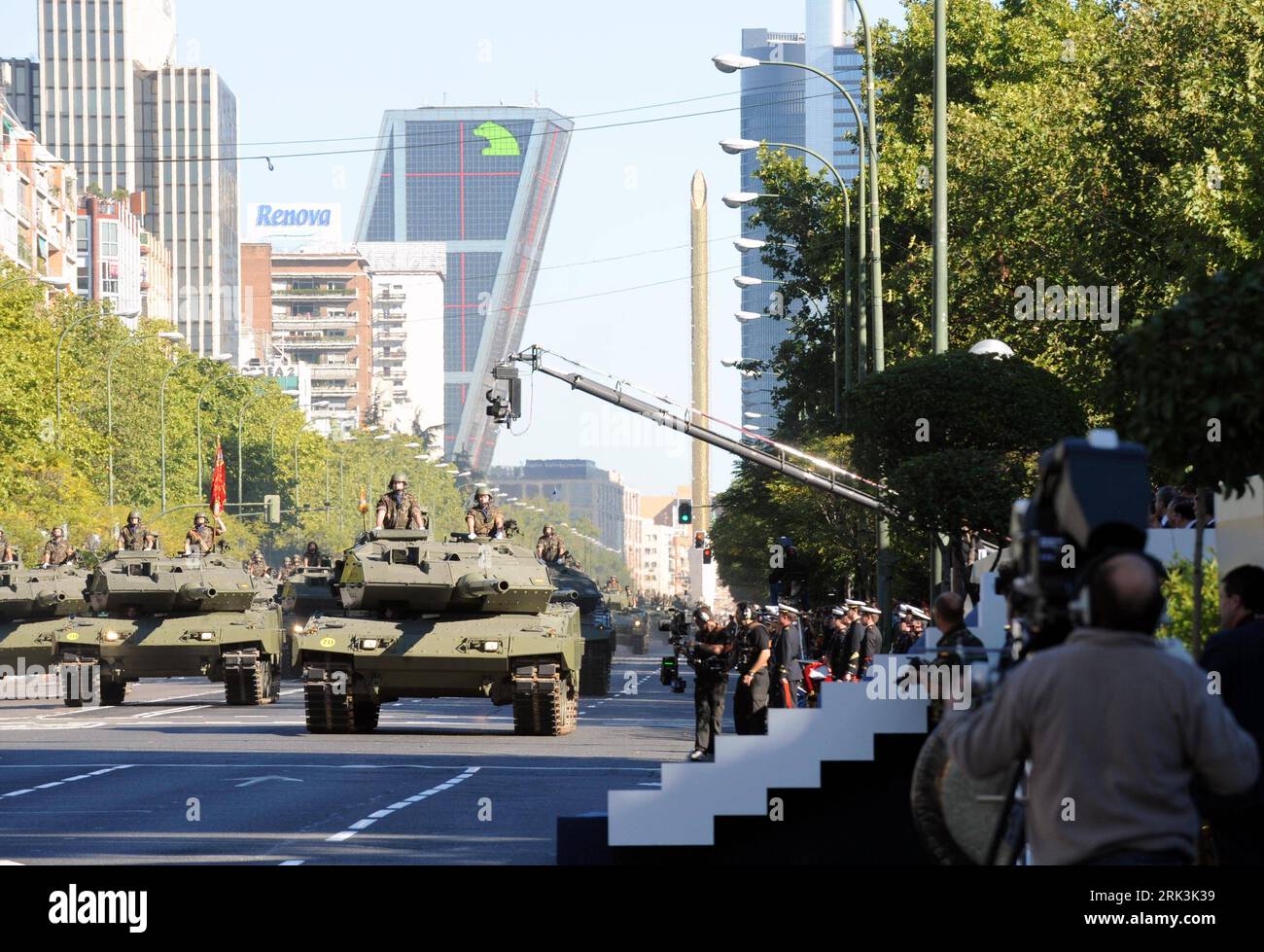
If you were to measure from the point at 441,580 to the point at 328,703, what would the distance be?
6.86 feet

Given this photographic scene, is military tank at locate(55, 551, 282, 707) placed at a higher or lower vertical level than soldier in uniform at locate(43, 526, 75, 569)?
lower

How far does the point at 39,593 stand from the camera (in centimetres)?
4025

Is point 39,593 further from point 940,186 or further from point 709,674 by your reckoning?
point 709,674

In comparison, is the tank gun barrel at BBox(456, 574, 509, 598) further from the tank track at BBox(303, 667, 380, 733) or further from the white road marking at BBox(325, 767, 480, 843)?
the white road marking at BBox(325, 767, 480, 843)

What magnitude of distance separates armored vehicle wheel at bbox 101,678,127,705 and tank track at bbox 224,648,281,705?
5.71ft

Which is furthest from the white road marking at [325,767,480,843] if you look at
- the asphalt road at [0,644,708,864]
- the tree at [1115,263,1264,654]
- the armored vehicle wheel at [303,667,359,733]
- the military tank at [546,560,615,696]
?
the military tank at [546,560,615,696]

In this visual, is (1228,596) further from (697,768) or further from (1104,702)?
(1104,702)

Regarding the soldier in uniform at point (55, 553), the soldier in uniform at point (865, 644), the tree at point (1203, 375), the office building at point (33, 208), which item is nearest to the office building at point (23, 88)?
the office building at point (33, 208)

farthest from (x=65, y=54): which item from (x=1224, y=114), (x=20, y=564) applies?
(x=1224, y=114)

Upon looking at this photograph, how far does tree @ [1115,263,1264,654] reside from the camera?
888 centimetres

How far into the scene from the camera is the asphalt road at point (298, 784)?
50.4ft

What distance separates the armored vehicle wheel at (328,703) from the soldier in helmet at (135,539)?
9.80m
